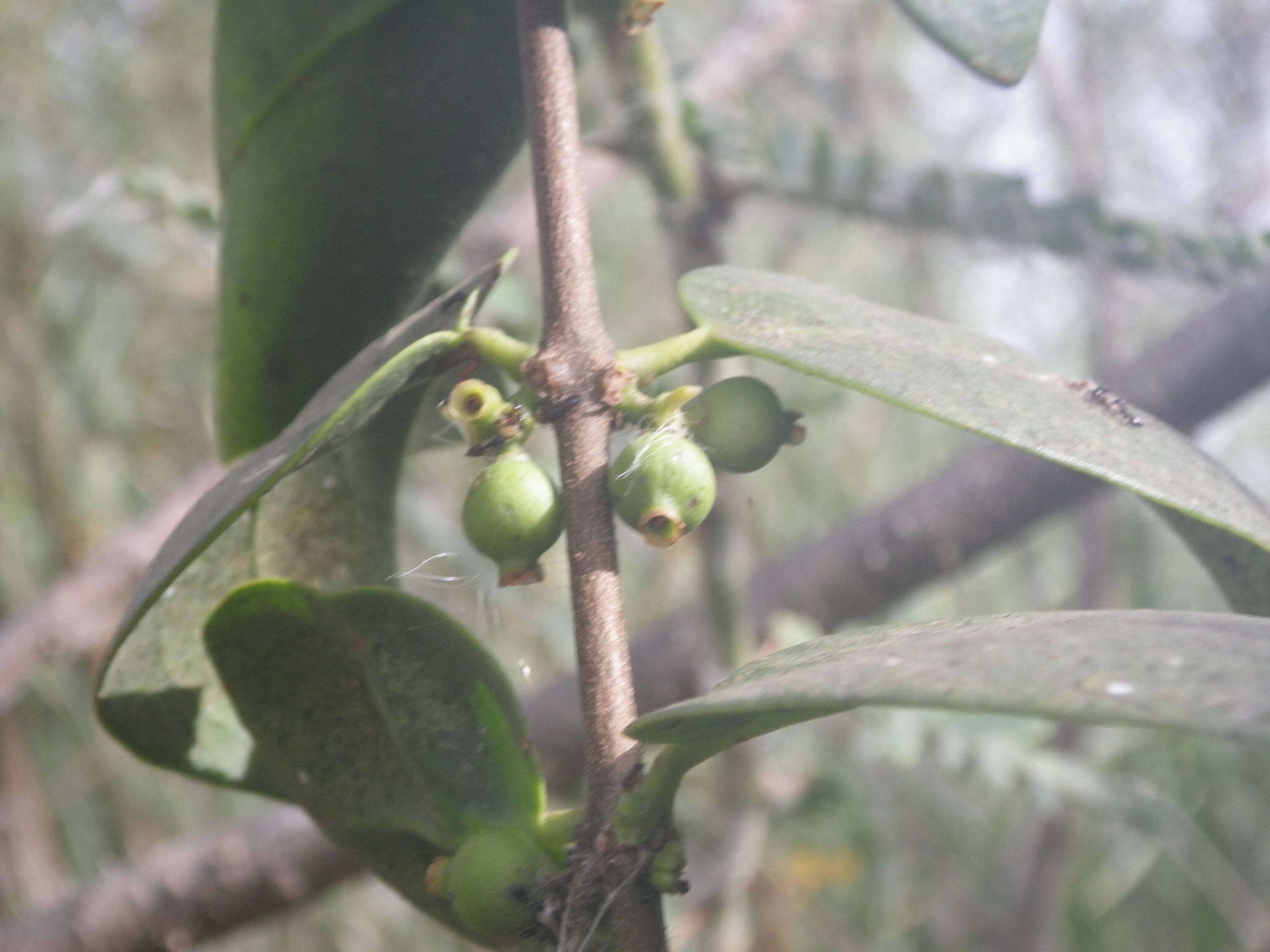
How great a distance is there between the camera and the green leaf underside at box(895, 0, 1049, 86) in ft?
1.26

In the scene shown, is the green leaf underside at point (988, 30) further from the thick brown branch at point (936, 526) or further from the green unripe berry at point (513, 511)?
the thick brown branch at point (936, 526)

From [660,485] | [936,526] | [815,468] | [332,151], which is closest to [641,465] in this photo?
[660,485]

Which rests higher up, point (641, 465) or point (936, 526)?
point (641, 465)

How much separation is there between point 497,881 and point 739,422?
0.17m

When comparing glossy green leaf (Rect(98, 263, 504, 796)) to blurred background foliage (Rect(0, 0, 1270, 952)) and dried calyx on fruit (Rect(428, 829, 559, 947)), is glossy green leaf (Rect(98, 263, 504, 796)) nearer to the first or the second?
dried calyx on fruit (Rect(428, 829, 559, 947))

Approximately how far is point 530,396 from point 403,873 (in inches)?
7.4

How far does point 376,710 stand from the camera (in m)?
0.40

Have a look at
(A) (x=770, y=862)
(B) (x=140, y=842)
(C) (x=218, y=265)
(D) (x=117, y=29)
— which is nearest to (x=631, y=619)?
(A) (x=770, y=862)

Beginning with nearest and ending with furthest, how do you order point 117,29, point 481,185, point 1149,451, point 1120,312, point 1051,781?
point 1149,451, point 481,185, point 1051,781, point 1120,312, point 117,29

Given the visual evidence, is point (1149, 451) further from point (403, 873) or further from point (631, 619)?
point (631, 619)

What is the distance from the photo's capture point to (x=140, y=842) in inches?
67.2

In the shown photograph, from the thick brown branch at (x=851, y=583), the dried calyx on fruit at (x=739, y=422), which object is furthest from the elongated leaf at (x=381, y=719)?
the thick brown branch at (x=851, y=583)

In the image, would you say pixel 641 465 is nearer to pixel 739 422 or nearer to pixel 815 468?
pixel 739 422

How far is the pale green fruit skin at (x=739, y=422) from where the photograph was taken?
1.27 feet
